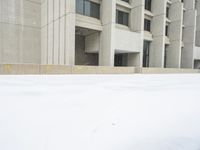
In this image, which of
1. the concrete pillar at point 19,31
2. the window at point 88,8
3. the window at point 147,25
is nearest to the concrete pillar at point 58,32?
the concrete pillar at point 19,31

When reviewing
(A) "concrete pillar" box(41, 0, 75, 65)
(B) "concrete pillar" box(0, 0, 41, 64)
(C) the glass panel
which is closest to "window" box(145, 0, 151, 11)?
(C) the glass panel

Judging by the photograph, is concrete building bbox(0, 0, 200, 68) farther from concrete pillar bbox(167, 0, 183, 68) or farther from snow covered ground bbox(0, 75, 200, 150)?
snow covered ground bbox(0, 75, 200, 150)

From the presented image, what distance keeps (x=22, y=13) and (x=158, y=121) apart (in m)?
21.4

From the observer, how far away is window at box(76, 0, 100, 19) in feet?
65.0

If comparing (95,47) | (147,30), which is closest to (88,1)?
(95,47)

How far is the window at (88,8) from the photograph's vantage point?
1981 centimetres

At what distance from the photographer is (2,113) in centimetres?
325

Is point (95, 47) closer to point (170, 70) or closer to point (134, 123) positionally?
point (170, 70)

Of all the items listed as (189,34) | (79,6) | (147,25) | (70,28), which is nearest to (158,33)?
(147,25)

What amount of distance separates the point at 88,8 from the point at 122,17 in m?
5.52

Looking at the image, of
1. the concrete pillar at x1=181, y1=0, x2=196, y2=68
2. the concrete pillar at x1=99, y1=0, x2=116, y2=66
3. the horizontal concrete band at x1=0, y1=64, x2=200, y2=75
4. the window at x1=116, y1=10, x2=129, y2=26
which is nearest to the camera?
the horizontal concrete band at x1=0, y1=64, x2=200, y2=75

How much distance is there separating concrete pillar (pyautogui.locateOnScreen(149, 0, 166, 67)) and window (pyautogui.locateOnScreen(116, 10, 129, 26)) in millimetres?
5367

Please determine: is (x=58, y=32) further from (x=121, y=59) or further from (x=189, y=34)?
(x=189, y=34)

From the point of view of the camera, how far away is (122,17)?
23781 mm
